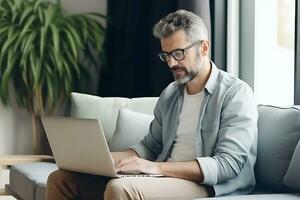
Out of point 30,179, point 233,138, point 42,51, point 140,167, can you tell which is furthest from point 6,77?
point 233,138

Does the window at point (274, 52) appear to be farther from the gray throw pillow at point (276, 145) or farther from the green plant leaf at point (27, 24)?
the green plant leaf at point (27, 24)

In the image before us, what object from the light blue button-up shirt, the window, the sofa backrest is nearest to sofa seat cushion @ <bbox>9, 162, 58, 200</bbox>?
the sofa backrest

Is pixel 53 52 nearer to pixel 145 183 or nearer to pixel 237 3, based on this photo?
pixel 237 3

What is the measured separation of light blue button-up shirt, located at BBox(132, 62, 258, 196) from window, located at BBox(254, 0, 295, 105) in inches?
40.6

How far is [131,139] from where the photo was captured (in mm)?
3230

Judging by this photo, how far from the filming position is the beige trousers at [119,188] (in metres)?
2.20

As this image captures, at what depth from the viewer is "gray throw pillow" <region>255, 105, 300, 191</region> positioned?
8.09 feet

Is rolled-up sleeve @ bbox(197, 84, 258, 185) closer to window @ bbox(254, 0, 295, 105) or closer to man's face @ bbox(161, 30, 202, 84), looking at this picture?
man's face @ bbox(161, 30, 202, 84)

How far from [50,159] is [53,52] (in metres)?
0.80

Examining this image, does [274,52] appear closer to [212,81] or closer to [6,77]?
[212,81]

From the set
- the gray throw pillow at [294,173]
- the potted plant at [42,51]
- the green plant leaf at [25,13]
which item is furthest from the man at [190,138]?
the green plant leaf at [25,13]

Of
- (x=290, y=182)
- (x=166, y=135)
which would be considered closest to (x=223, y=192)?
(x=290, y=182)

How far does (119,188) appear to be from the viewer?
7.13 feet

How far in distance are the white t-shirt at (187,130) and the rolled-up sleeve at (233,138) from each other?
0.15 m
